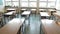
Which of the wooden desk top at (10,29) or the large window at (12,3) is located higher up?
the large window at (12,3)

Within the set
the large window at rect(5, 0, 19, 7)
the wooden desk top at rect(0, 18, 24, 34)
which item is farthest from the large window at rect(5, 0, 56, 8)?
the wooden desk top at rect(0, 18, 24, 34)

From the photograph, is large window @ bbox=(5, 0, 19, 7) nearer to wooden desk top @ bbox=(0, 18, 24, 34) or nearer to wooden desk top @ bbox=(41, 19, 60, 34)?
wooden desk top @ bbox=(0, 18, 24, 34)

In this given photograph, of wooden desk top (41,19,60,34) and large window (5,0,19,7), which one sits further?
large window (5,0,19,7)

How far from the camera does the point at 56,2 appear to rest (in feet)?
32.6

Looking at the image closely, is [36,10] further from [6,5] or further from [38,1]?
[6,5]

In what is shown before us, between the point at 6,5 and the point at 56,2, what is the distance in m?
4.90

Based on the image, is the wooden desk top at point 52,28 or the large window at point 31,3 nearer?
the wooden desk top at point 52,28

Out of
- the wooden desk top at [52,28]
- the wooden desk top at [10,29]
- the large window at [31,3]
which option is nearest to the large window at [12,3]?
the large window at [31,3]

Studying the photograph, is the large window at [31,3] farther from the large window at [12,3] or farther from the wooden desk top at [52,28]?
the wooden desk top at [52,28]

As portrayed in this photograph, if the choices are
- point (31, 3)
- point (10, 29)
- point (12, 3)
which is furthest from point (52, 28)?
point (12, 3)

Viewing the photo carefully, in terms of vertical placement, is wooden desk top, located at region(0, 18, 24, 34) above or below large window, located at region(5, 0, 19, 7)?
below

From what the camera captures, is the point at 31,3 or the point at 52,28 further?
the point at 31,3

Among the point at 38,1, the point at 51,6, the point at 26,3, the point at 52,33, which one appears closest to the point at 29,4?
the point at 26,3

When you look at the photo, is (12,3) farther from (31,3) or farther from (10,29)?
(10,29)
